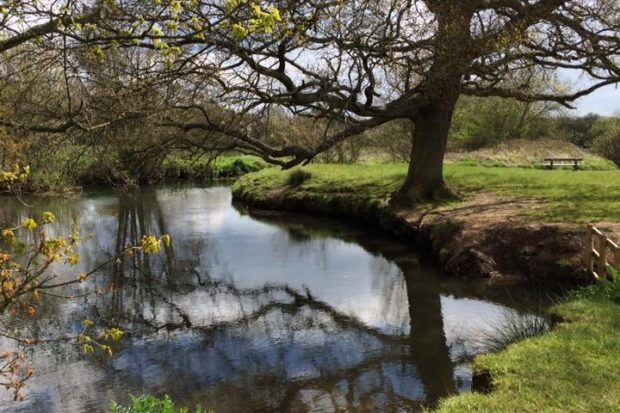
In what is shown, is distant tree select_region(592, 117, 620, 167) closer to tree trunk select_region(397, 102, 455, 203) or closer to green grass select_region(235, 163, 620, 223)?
green grass select_region(235, 163, 620, 223)

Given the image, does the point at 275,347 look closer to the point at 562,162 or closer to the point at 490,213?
the point at 490,213

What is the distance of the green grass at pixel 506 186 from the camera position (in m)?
15.1

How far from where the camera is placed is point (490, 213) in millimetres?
16062

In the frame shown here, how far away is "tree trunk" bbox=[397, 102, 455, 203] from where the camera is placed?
1930 centimetres

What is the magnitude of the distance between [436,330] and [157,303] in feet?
19.3

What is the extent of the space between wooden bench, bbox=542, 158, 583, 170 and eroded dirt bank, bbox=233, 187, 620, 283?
1196 centimetres

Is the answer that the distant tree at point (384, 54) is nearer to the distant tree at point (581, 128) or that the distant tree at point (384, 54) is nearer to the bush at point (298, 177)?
the bush at point (298, 177)

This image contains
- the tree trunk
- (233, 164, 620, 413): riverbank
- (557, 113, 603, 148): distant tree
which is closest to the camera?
(233, 164, 620, 413): riverbank

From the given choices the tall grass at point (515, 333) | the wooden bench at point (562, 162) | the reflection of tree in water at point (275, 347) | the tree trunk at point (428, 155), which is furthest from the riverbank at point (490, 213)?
the wooden bench at point (562, 162)

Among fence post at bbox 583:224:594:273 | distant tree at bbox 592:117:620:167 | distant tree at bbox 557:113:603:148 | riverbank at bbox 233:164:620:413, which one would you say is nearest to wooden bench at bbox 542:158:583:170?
riverbank at bbox 233:164:620:413

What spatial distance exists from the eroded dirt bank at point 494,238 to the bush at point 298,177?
30.0 feet

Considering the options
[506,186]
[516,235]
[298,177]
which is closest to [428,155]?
[506,186]

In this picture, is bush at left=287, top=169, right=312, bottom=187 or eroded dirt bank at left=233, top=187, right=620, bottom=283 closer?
eroded dirt bank at left=233, top=187, right=620, bottom=283

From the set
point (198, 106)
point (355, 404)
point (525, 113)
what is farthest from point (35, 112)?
point (525, 113)
